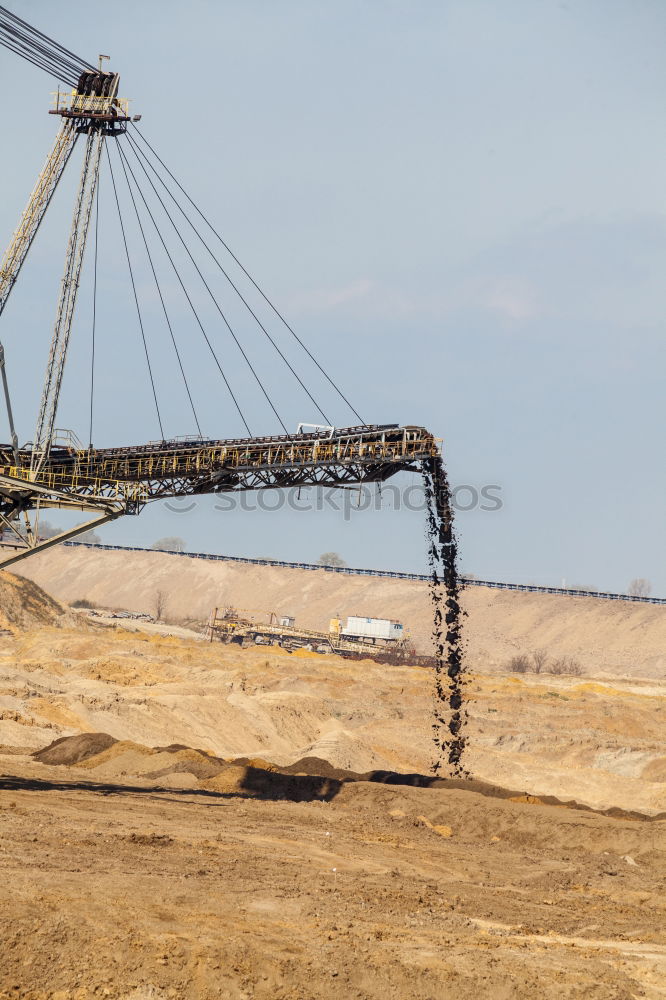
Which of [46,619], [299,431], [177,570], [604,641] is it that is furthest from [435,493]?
[177,570]

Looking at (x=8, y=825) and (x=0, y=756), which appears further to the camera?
(x=0, y=756)

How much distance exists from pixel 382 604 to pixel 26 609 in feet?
253

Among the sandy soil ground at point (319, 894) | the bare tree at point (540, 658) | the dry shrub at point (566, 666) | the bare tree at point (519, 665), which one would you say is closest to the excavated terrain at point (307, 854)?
the sandy soil ground at point (319, 894)

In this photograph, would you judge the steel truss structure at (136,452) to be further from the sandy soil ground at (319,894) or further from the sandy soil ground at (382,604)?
the sandy soil ground at (382,604)

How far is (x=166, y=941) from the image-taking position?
11141 mm

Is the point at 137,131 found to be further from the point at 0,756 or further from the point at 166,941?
the point at 166,941

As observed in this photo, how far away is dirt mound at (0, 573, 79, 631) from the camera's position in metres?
82.4

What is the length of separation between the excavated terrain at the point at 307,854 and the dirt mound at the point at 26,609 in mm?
32764

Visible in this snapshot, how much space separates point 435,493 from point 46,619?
65863 mm

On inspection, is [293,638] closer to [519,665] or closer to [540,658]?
[519,665]

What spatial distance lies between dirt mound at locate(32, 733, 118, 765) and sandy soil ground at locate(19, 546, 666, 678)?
74.6m

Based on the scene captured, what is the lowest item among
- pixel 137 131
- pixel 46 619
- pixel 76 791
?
pixel 76 791

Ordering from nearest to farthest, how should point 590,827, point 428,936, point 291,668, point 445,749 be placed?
point 428,936
point 590,827
point 445,749
point 291,668

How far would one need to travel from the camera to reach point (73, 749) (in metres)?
31.1
